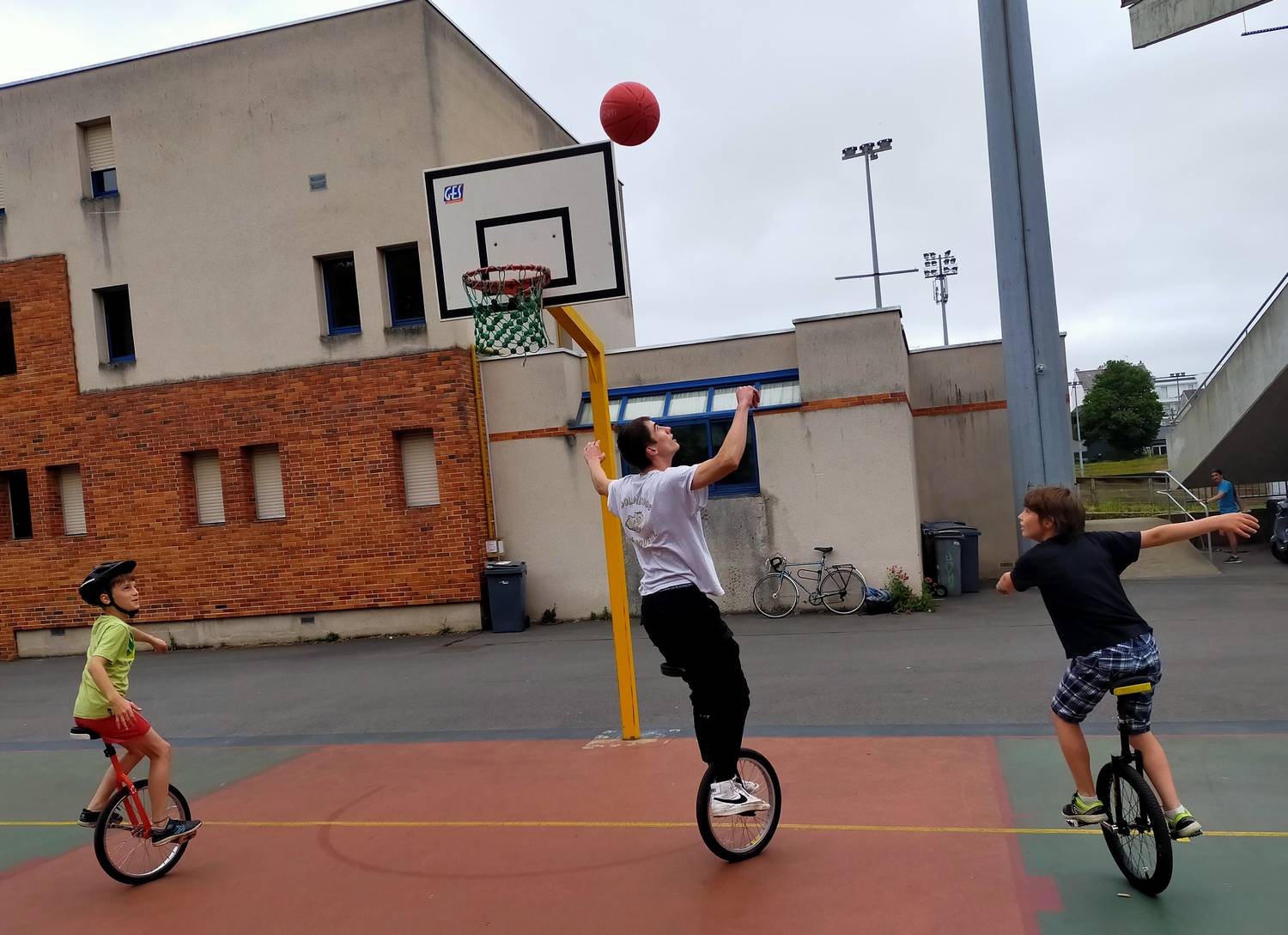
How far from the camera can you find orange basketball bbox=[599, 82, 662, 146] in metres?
6.80

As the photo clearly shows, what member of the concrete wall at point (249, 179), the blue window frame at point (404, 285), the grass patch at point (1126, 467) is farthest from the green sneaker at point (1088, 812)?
the grass patch at point (1126, 467)

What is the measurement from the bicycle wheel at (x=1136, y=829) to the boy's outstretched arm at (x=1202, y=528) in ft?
3.05

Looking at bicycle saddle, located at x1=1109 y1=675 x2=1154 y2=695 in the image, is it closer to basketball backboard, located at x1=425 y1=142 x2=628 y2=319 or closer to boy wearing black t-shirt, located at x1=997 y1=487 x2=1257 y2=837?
boy wearing black t-shirt, located at x1=997 y1=487 x2=1257 y2=837

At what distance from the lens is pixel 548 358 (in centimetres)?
1595

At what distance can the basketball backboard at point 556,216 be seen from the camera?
751 centimetres

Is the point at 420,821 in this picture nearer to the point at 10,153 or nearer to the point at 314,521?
the point at 314,521

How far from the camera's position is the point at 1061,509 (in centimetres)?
430

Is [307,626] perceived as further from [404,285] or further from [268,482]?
[404,285]

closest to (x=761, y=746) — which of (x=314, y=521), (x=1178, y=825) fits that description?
(x=1178, y=825)

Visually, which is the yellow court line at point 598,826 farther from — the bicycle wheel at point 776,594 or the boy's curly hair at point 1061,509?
the bicycle wheel at point 776,594

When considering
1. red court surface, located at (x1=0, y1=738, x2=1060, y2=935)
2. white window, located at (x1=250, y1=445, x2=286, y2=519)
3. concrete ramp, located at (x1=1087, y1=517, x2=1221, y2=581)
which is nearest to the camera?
red court surface, located at (x1=0, y1=738, x2=1060, y2=935)

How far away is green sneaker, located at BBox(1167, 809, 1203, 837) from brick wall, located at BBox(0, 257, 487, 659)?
12468 millimetres

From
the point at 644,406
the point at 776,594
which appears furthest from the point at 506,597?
the point at 776,594

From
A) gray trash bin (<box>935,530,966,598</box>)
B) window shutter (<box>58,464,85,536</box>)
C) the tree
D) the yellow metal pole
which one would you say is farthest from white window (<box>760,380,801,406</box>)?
the tree
